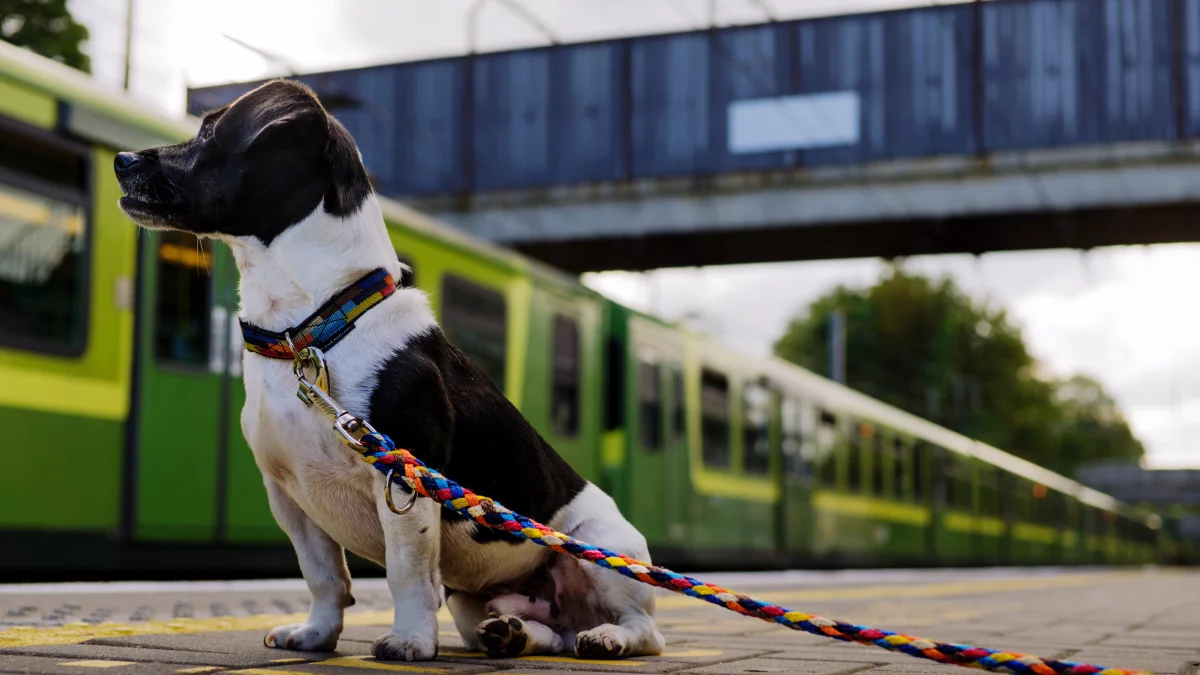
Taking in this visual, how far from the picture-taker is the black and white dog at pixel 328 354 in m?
3.35

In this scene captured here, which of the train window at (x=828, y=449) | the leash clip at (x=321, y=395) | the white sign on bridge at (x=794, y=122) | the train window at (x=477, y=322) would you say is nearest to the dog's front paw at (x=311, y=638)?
the leash clip at (x=321, y=395)

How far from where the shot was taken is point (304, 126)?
3410mm

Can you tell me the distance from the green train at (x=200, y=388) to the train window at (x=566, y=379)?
0.04m

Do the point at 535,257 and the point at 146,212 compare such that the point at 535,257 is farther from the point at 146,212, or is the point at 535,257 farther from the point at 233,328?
the point at 146,212

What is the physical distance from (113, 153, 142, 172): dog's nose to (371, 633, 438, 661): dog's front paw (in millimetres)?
1287

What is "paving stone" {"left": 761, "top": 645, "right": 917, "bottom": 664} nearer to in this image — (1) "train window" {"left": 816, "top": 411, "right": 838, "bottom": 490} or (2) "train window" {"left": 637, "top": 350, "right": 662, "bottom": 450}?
(2) "train window" {"left": 637, "top": 350, "right": 662, "bottom": 450}

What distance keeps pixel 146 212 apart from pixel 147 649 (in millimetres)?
1218

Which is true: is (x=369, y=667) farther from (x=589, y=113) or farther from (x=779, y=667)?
(x=589, y=113)

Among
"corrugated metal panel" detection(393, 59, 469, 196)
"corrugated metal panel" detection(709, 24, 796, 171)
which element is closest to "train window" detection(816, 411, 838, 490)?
"corrugated metal panel" detection(709, 24, 796, 171)

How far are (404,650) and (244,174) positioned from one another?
3.95 ft

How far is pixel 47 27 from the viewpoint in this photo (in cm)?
2162

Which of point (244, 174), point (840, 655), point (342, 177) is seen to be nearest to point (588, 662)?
point (840, 655)

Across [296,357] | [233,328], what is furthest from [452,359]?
[233,328]

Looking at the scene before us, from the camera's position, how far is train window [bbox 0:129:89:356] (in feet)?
23.0
